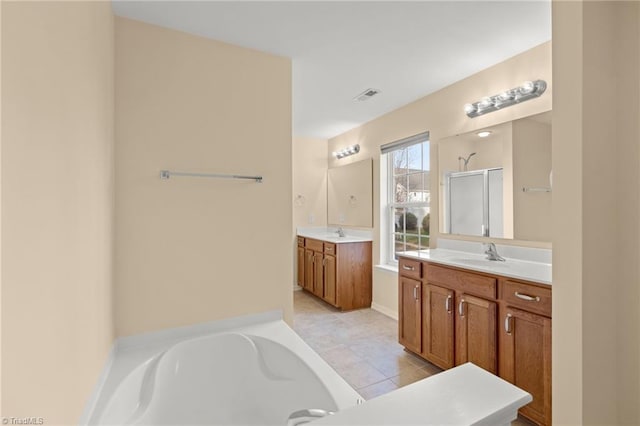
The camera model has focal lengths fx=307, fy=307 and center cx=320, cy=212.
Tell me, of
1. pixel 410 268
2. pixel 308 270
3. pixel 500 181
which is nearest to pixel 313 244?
pixel 308 270

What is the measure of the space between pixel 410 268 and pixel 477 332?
0.73 m

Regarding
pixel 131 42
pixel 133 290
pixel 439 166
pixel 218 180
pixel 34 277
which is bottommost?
pixel 133 290

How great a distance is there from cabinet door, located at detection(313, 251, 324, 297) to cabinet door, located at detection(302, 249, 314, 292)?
0.31 feet

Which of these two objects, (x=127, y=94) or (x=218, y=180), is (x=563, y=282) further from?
(x=127, y=94)

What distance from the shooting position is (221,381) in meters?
1.69

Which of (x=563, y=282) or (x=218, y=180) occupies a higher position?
(x=218, y=180)

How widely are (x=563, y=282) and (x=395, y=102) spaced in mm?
2458

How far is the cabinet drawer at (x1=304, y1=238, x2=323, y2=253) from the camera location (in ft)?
13.7

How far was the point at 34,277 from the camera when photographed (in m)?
0.76

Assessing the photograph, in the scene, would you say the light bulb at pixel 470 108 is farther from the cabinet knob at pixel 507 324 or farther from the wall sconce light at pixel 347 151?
the wall sconce light at pixel 347 151

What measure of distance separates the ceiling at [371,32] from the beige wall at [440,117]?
102 mm

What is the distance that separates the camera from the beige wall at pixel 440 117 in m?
2.20

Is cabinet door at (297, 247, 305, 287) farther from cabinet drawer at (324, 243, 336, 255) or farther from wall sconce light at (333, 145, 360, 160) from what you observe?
wall sconce light at (333, 145, 360, 160)

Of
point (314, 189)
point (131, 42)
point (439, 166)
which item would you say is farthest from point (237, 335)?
point (314, 189)
